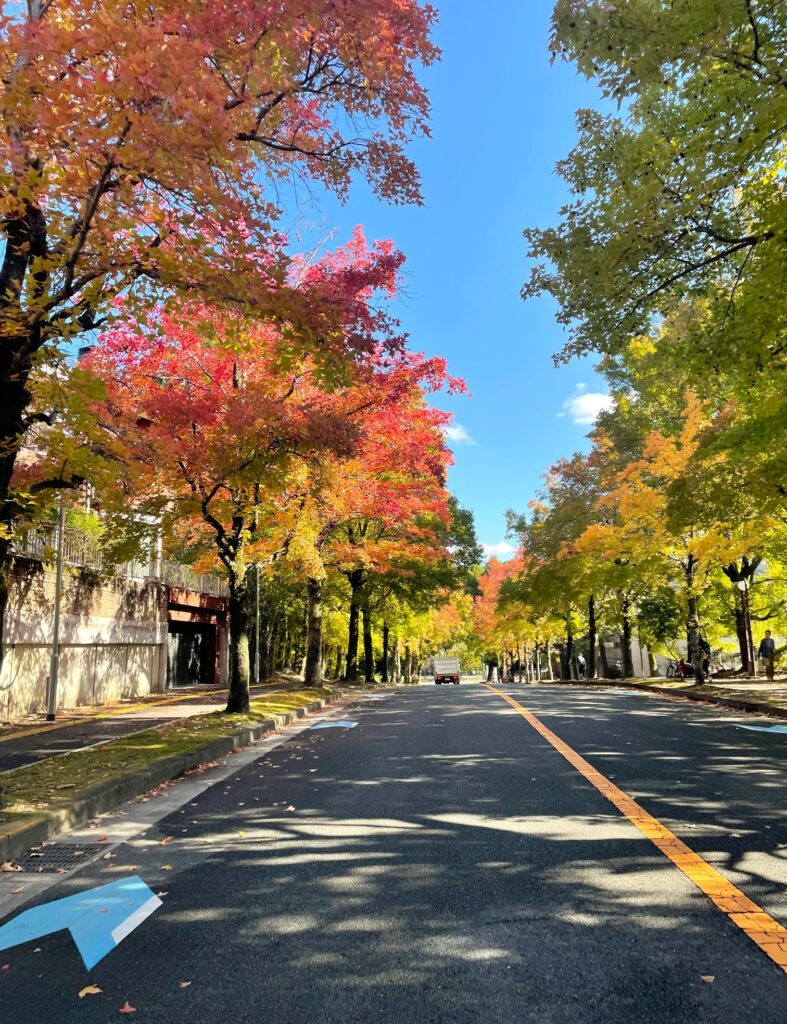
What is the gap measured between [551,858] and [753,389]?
8.59 meters

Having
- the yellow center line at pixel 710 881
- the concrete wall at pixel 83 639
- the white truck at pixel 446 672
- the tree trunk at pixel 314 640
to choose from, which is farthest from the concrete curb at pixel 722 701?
the white truck at pixel 446 672

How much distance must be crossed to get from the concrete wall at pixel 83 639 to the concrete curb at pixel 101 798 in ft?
16.4

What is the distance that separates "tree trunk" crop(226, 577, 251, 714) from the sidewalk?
1233 mm

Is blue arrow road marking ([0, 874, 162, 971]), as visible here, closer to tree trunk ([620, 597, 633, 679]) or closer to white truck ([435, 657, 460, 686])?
tree trunk ([620, 597, 633, 679])

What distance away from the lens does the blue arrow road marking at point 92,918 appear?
3.57 metres

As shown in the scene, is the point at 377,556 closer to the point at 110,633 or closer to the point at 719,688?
the point at 110,633

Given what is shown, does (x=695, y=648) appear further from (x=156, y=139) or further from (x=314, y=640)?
(x=156, y=139)

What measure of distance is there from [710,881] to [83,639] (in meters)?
16.7

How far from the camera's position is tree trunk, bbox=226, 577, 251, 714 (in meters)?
13.0

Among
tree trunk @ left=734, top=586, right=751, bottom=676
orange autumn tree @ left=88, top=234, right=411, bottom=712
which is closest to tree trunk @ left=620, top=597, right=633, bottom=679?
tree trunk @ left=734, top=586, right=751, bottom=676

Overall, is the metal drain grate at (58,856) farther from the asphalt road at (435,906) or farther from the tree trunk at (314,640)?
the tree trunk at (314,640)

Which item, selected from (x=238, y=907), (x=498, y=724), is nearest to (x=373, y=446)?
(x=498, y=724)

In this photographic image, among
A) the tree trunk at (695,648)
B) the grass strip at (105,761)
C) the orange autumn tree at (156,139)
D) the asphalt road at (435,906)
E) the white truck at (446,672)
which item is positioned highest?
the orange autumn tree at (156,139)

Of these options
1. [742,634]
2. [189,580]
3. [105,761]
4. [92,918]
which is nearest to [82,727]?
[105,761]
